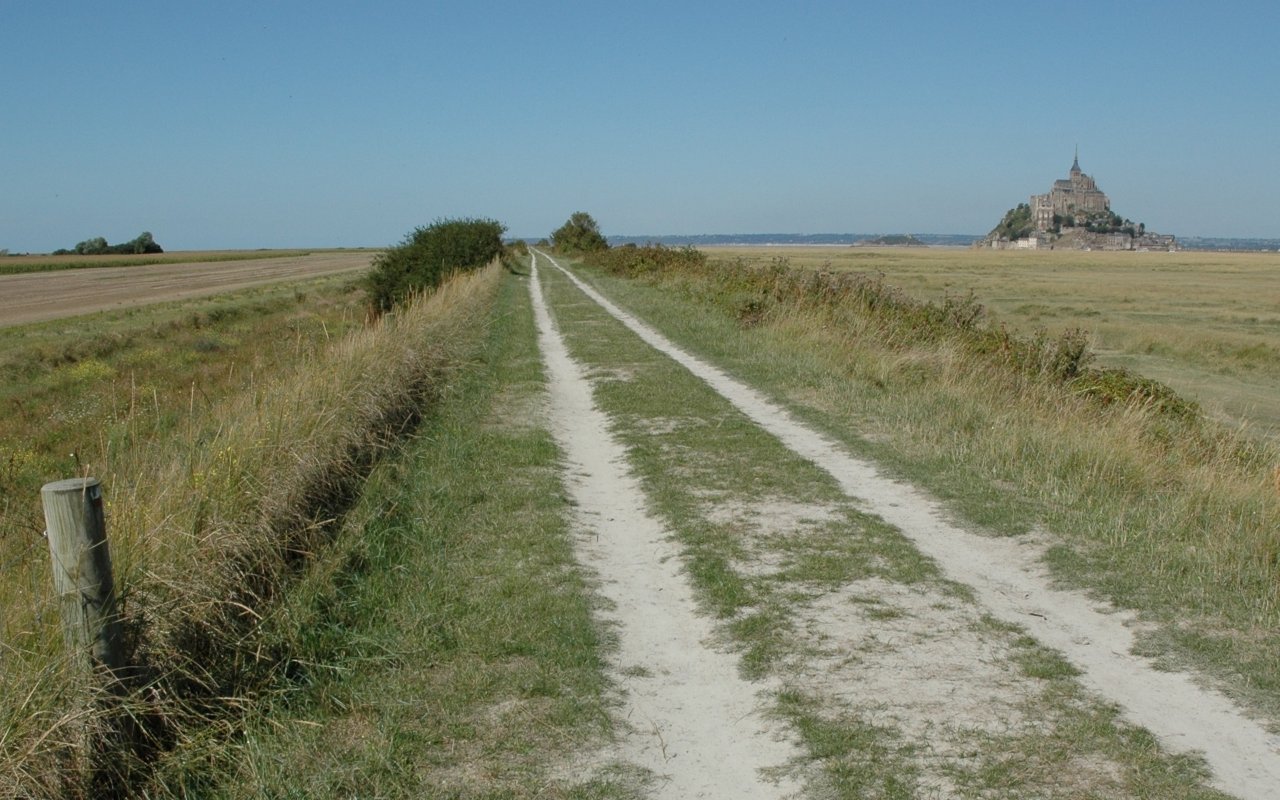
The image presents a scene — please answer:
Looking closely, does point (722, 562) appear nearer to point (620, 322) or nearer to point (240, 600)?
point (240, 600)

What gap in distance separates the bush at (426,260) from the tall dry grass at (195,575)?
97.4 ft

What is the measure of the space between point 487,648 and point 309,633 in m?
1.03

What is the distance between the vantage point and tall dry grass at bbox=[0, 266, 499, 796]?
12.9ft

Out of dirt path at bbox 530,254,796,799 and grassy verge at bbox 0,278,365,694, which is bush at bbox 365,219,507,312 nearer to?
grassy verge at bbox 0,278,365,694

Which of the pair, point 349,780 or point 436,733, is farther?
point 436,733

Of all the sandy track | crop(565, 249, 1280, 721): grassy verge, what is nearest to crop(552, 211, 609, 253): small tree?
the sandy track

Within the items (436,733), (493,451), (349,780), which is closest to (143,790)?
(349,780)

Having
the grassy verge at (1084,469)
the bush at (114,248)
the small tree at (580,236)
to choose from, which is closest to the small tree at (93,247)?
the bush at (114,248)

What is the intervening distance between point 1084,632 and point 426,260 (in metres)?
38.9

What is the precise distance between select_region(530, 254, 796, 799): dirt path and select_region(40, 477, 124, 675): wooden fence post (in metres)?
2.22

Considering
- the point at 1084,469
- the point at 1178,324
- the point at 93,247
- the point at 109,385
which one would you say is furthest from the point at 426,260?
the point at 93,247

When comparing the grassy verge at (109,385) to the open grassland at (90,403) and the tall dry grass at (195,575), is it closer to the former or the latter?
the open grassland at (90,403)

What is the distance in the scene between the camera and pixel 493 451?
9.95 meters

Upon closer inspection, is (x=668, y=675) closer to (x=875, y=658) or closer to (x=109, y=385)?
(x=875, y=658)
